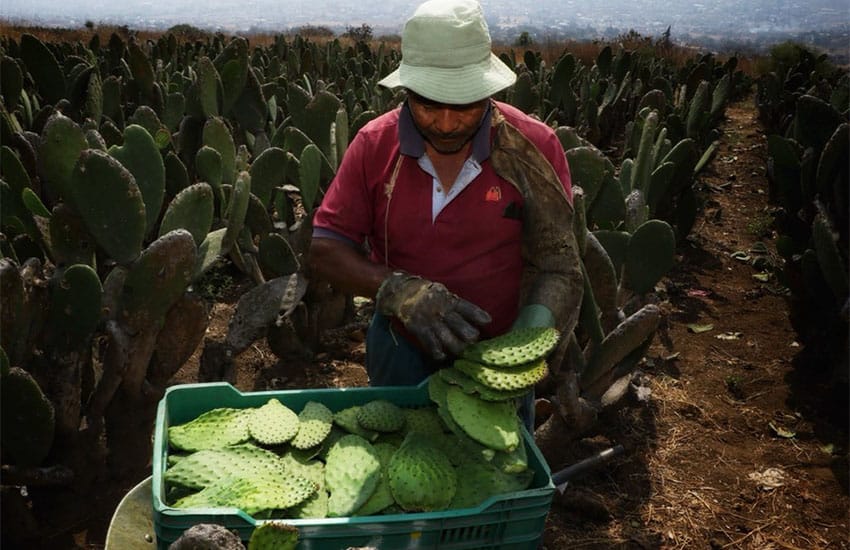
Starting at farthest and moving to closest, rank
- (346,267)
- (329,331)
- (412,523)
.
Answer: (329,331)
(346,267)
(412,523)

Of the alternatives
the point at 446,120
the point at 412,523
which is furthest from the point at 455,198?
the point at 412,523

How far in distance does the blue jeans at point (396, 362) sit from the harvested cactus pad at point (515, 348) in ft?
1.28

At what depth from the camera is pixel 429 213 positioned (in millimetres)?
1829

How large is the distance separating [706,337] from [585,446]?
128 cm

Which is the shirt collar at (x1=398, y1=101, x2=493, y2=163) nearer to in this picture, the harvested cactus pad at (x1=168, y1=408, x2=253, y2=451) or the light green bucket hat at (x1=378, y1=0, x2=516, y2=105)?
the light green bucket hat at (x1=378, y1=0, x2=516, y2=105)

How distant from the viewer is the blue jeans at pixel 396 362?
203cm

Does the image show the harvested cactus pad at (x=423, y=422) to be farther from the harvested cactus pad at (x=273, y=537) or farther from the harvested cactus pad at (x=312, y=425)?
the harvested cactus pad at (x=273, y=537)

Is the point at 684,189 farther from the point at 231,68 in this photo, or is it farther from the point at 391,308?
the point at 391,308

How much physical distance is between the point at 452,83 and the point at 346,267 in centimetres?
51

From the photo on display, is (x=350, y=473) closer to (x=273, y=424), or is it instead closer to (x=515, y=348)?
(x=273, y=424)

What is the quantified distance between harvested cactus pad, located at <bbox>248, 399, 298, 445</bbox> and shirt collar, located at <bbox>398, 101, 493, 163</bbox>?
640 millimetres

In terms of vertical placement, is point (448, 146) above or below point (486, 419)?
above

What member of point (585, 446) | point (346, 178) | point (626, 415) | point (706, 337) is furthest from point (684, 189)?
point (346, 178)

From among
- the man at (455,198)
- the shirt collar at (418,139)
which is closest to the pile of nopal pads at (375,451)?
the man at (455,198)
